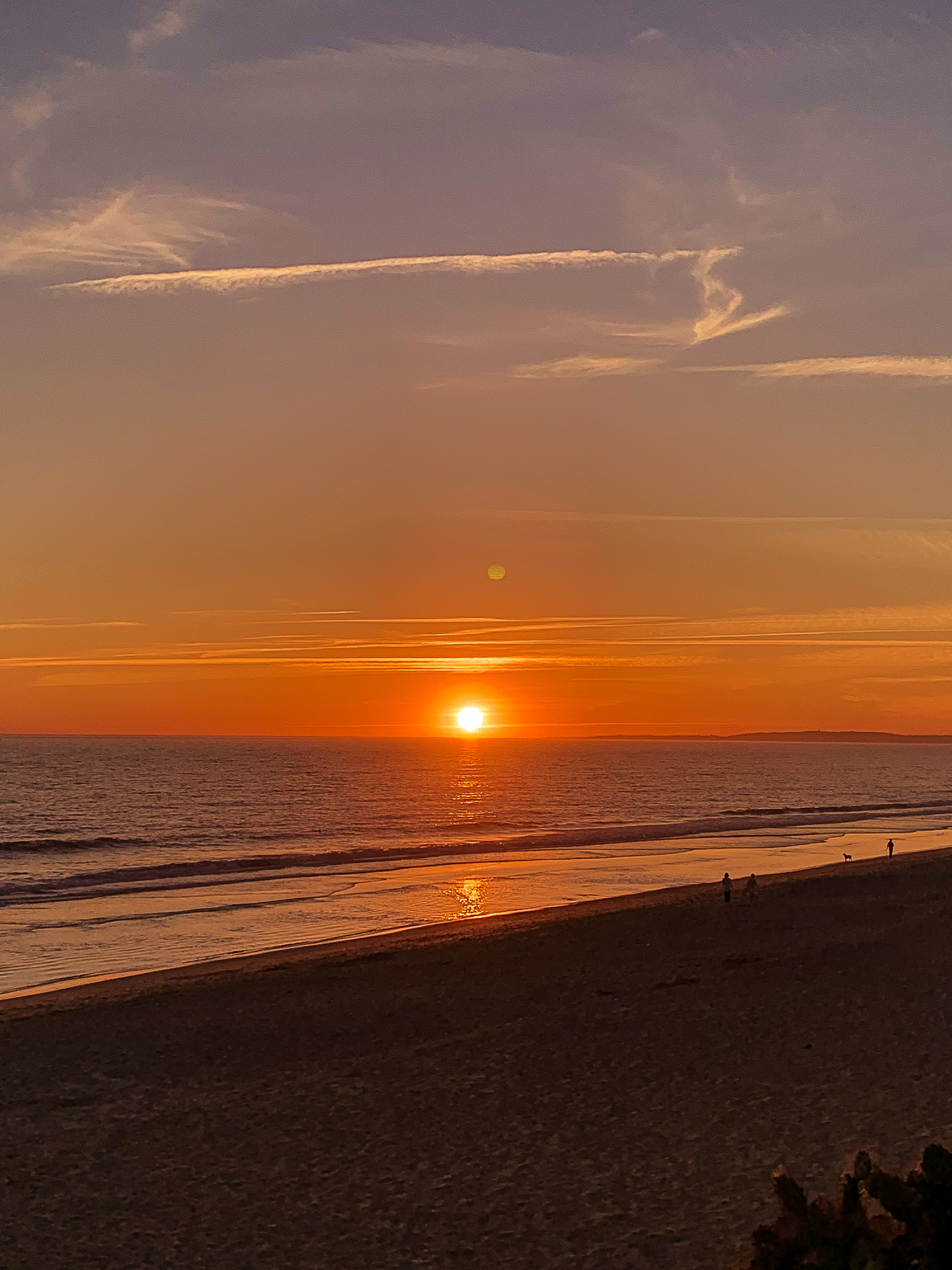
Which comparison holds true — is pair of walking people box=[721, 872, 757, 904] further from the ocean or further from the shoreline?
the ocean

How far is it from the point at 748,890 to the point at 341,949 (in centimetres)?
1547

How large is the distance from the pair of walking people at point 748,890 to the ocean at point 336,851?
693cm

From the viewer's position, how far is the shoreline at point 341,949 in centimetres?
2456

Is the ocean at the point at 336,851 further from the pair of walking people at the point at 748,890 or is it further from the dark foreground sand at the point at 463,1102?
the dark foreground sand at the point at 463,1102

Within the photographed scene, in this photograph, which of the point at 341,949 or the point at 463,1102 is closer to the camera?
the point at 463,1102

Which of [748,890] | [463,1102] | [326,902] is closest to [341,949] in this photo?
[326,902]

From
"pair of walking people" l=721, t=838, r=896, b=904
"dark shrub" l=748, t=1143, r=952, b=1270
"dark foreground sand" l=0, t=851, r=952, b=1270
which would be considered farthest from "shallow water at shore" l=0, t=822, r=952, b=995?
"dark shrub" l=748, t=1143, r=952, b=1270

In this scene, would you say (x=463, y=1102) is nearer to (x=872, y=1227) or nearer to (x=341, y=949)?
(x=872, y=1227)

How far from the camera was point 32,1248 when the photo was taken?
11.8m

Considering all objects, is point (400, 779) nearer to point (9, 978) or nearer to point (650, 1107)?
point (9, 978)

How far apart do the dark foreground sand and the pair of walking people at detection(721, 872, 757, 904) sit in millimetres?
7868

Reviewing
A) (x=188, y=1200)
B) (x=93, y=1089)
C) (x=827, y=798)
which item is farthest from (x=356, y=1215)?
(x=827, y=798)

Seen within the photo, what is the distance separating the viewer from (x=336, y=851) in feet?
214

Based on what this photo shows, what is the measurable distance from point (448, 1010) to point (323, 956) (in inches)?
298
